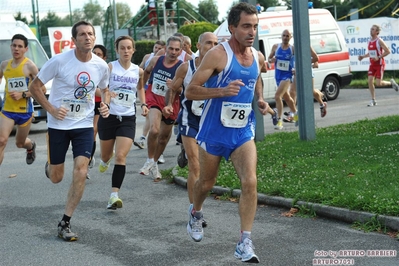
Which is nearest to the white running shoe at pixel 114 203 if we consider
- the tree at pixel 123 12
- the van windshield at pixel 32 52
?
the van windshield at pixel 32 52

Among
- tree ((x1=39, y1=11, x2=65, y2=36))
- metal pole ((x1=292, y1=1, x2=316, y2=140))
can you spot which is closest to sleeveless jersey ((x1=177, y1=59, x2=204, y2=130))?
metal pole ((x1=292, y1=1, x2=316, y2=140))

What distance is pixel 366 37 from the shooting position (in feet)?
95.8

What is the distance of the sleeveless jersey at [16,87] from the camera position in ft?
38.4

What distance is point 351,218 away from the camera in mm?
7730

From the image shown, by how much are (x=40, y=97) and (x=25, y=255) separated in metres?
1.65

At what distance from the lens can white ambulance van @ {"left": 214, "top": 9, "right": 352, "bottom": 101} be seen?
2184 centimetres

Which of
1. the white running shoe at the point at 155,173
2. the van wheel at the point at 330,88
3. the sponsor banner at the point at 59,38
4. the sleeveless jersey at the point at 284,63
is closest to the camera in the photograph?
the white running shoe at the point at 155,173

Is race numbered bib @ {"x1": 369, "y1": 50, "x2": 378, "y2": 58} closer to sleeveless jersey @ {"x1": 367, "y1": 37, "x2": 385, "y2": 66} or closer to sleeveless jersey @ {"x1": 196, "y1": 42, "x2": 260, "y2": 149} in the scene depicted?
sleeveless jersey @ {"x1": 367, "y1": 37, "x2": 385, "y2": 66}

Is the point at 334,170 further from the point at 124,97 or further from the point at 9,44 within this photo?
the point at 9,44

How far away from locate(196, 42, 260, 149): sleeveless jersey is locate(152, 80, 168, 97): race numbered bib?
4.82 m

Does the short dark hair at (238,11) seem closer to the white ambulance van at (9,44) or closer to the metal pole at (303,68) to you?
the metal pole at (303,68)

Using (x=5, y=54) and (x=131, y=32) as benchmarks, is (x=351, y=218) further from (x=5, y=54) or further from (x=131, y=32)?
(x=131, y=32)

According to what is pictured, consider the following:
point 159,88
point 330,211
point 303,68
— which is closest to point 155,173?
point 159,88

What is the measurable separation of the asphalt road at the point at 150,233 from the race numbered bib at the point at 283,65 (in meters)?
6.86
